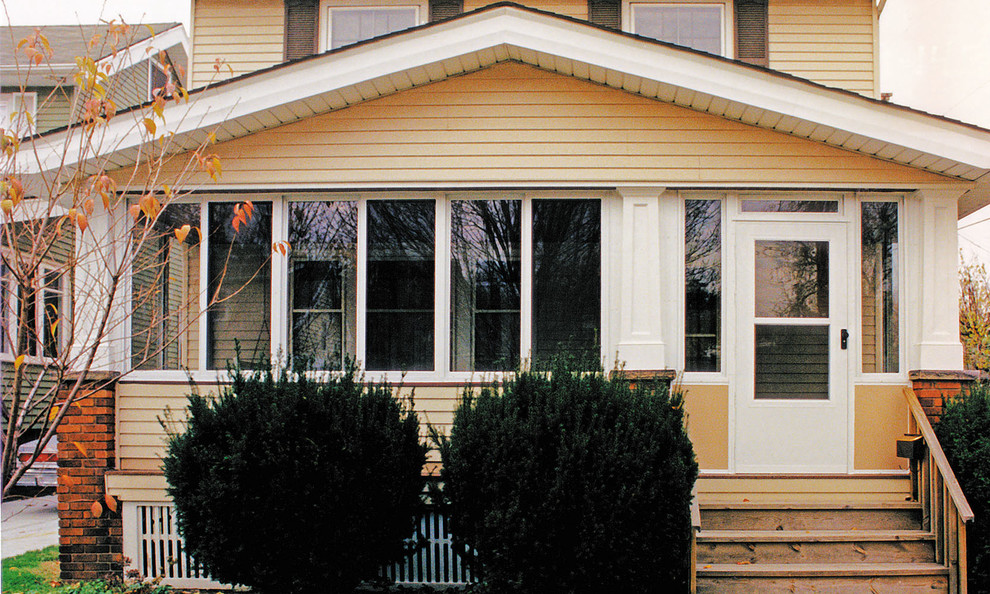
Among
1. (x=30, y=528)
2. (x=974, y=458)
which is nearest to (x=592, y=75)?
(x=974, y=458)

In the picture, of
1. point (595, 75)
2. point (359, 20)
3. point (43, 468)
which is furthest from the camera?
point (43, 468)

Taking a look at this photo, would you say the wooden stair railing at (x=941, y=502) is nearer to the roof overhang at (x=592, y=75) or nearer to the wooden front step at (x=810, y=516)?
the wooden front step at (x=810, y=516)

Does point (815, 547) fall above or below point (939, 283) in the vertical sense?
below

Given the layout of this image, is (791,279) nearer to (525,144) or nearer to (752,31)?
(525,144)

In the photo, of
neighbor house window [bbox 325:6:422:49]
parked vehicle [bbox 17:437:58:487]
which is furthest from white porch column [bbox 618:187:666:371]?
parked vehicle [bbox 17:437:58:487]

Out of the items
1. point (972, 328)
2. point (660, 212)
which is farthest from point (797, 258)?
point (972, 328)

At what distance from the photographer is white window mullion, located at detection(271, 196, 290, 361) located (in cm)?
613

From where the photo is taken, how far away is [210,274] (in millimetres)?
6180

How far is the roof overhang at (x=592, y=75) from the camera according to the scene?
5.52m

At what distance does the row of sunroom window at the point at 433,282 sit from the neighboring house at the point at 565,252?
19 mm

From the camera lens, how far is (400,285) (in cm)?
617

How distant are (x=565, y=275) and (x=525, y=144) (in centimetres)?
113

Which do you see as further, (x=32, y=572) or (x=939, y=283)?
(x=32, y=572)

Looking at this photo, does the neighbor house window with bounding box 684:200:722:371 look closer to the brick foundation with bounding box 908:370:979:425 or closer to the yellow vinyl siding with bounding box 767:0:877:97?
the brick foundation with bounding box 908:370:979:425
